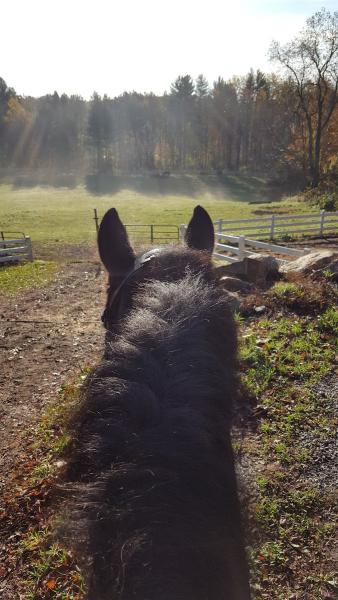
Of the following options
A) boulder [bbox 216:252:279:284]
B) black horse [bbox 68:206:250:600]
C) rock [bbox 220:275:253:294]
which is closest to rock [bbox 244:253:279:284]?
boulder [bbox 216:252:279:284]

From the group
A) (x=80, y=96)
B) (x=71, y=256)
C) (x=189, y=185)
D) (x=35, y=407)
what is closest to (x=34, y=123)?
(x=80, y=96)

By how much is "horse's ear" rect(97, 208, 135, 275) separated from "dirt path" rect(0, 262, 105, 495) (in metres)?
0.77

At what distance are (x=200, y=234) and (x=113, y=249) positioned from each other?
0.64 m

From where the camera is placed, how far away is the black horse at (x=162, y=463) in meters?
0.90

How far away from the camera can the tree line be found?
54.2 meters

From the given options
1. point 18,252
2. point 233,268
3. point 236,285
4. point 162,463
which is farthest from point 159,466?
point 18,252

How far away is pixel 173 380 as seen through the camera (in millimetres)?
1306

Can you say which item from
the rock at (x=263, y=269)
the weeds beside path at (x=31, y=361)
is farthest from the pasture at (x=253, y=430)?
the rock at (x=263, y=269)

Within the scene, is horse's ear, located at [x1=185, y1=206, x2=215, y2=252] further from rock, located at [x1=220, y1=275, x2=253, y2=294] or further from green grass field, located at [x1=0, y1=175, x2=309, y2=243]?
green grass field, located at [x1=0, y1=175, x2=309, y2=243]

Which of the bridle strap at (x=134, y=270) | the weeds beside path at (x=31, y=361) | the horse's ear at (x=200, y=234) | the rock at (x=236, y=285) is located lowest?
the weeds beside path at (x=31, y=361)

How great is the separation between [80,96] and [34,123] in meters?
12.0

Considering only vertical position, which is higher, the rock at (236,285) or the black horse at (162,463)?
the black horse at (162,463)

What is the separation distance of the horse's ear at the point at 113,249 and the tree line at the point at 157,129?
50.3 metres

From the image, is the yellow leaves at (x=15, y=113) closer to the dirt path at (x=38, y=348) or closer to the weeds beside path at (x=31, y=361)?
the weeds beside path at (x=31, y=361)
